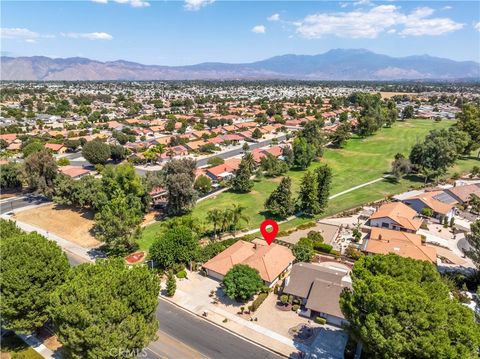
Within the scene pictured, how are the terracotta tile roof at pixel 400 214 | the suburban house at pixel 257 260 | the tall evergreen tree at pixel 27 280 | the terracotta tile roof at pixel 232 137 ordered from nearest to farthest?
the tall evergreen tree at pixel 27 280, the suburban house at pixel 257 260, the terracotta tile roof at pixel 400 214, the terracotta tile roof at pixel 232 137

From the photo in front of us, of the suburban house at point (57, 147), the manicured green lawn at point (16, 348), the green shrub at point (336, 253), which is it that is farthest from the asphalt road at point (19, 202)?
the green shrub at point (336, 253)

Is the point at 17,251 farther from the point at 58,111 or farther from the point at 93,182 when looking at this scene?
the point at 58,111

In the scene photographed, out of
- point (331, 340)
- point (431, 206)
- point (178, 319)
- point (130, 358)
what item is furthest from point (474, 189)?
point (130, 358)

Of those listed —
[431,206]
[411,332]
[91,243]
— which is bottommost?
[91,243]

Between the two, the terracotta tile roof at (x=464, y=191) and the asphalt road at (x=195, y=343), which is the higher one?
the terracotta tile roof at (x=464, y=191)

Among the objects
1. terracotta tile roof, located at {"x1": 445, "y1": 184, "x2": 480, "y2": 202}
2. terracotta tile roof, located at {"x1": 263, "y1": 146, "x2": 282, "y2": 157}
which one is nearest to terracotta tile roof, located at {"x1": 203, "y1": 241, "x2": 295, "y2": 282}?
terracotta tile roof, located at {"x1": 445, "y1": 184, "x2": 480, "y2": 202}

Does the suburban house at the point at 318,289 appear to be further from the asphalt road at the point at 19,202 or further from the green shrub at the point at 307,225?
the asphalt road at the point at 19,202
